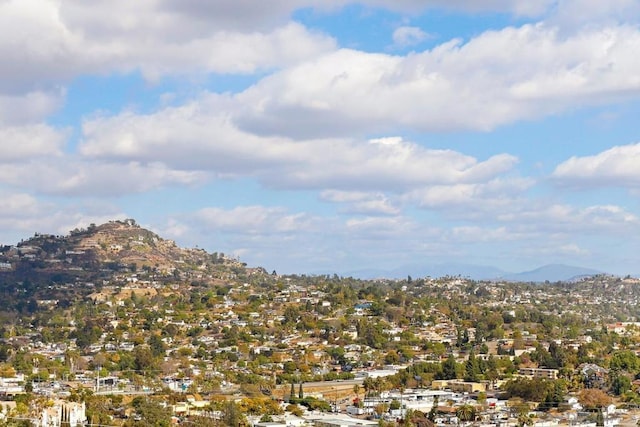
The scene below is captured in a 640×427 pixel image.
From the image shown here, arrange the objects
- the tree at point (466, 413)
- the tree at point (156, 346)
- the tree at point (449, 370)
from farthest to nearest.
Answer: the tree at point (156, 346) → the tree at point (449, 370) → the tree at point (466, 413)

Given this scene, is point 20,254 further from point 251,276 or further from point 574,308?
point 574,308

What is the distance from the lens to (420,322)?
7944 centimetres

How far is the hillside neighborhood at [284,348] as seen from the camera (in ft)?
150

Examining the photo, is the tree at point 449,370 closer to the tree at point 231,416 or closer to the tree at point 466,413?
the tree at point 466,413

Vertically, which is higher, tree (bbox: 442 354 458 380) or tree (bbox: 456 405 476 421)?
tree (bbox: 442 354 458 380)

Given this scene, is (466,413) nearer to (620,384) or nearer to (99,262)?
(620,384)

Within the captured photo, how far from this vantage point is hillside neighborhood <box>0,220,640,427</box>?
45.8m

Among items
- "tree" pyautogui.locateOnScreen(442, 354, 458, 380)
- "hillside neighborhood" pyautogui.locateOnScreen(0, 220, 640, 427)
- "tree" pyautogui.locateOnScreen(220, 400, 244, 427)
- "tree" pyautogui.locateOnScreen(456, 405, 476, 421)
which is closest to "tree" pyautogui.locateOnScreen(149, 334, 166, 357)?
"hillside neighborhood" pyautogui.locateOnScreen(0, 220, 640, 427)

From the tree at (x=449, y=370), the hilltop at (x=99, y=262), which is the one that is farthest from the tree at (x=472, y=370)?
the hilltop at (x=99, y=262)

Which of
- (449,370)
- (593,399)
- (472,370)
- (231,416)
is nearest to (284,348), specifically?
(449,370)

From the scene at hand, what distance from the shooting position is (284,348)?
226 ft

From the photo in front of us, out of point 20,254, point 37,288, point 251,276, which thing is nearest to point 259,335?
point 37,288

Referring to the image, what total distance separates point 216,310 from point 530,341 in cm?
2677

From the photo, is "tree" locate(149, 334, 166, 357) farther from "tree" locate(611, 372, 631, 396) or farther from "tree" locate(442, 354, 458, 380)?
"tree" locate(611, 372, 631, 396)
